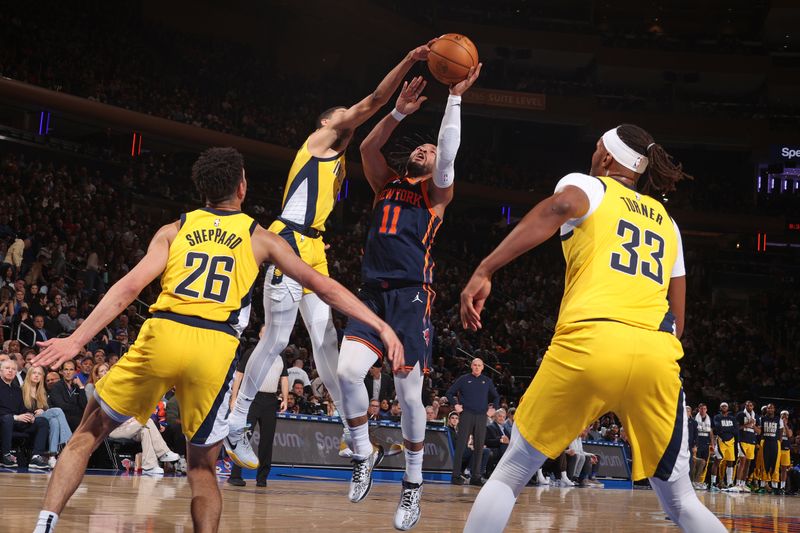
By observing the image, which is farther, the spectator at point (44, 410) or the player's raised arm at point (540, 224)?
the spectator at point (44, 410)

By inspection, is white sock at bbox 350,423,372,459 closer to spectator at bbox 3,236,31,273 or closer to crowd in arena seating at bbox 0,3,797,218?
spectator at bbox 3,236,31,273

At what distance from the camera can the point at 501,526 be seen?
153 inches

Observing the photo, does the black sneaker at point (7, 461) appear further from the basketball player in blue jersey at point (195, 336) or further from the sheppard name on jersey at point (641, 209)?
the sheppard name on jersey at point (641, 209)

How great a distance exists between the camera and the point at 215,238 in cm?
458

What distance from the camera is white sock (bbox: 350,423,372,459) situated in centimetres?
673

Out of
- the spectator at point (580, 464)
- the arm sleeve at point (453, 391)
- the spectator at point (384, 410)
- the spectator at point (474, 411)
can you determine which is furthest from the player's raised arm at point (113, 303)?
the spectator at point (580, 464)

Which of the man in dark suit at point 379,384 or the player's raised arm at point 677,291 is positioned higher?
the player's raised arm at point 677,291

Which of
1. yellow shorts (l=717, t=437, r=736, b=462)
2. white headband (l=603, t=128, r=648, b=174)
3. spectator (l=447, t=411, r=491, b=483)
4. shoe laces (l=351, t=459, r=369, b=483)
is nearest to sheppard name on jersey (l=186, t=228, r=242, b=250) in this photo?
white headband (l=603, t=128, r=648, b=174)

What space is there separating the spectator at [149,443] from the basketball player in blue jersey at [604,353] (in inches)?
354

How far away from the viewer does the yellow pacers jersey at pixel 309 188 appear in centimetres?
752

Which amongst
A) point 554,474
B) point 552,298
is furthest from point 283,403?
point 552,298

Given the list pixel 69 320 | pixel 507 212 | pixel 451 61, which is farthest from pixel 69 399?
pixel 507 212

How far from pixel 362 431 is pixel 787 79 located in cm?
3593

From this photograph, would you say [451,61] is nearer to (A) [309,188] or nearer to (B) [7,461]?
(A) [309,188]
